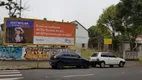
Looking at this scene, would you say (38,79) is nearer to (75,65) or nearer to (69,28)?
(75,65)

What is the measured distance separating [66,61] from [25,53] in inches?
373

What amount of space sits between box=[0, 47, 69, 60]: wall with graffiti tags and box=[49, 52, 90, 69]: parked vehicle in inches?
339

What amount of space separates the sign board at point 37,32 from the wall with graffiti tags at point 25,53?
714mm

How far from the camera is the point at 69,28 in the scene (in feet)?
135

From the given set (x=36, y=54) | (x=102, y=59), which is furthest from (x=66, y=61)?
(x=36, y=54)

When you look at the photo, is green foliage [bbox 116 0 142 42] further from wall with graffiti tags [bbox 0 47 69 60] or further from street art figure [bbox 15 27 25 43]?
street art figure [bbox 15 27 25 43]

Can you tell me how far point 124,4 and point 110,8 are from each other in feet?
90.7

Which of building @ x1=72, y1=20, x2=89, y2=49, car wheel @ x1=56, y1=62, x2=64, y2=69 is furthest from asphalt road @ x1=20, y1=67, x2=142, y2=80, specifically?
building @ x1=72, y1=20, x2=89, y2=49

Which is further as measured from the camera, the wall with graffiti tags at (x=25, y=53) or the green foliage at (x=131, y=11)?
the green foliage at (x=131, y=11)

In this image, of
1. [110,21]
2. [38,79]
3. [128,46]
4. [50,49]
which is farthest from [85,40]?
[38,79]

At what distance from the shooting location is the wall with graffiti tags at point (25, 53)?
3701 cm

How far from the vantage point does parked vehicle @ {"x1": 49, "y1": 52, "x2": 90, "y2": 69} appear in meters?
29.4

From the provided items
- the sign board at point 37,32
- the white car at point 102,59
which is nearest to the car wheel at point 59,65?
the white car at point 102,59

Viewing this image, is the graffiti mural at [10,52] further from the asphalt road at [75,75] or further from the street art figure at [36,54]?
the asphalt road at [75,75]
